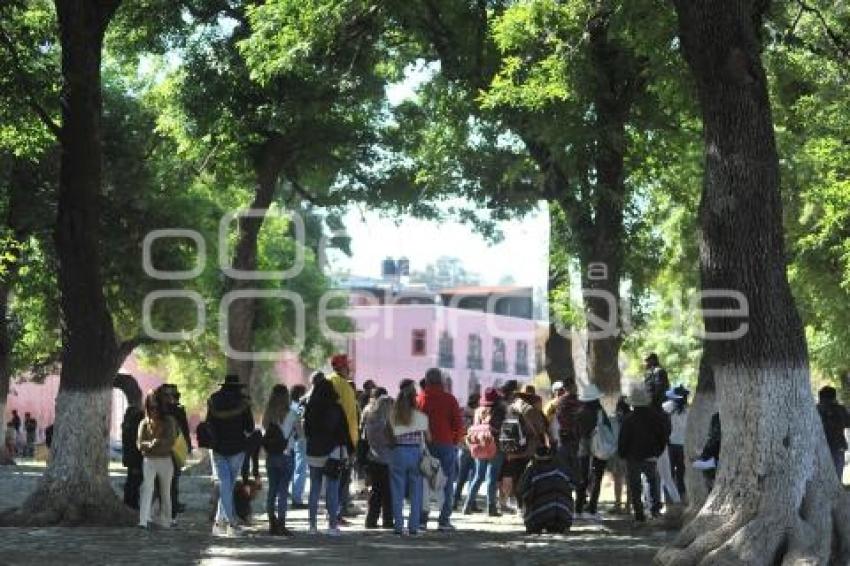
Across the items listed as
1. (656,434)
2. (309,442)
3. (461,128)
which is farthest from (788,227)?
(309,442)

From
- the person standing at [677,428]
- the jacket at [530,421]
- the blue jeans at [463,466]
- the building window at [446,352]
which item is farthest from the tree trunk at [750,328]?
the building window at [446,352]

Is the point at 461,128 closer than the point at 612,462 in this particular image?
No

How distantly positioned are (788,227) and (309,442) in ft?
64.1

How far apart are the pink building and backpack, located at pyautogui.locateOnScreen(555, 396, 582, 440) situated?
6391 cm

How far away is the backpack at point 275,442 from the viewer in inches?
635

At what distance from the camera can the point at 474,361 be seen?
93188mm

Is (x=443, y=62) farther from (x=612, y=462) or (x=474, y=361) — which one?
(x=474, y=361)

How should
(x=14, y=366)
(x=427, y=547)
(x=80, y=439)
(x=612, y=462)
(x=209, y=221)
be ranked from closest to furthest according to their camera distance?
(x=427, y=547) → (x=80, y=439) → (x=612, y=462) → (x=209, y=221) → (x=14, y=366)

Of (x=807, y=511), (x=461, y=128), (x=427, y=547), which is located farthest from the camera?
(x=461, y=128)

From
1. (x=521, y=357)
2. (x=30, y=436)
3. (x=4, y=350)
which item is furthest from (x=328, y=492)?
(x=521, y=357)

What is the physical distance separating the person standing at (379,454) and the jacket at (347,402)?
415 mm

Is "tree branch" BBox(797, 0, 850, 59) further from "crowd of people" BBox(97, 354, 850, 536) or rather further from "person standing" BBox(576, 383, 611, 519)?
"person standing" BBox(576, 383, 611, 519)

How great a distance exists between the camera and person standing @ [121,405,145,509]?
57.6 ft

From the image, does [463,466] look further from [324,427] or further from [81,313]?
[81,313]
